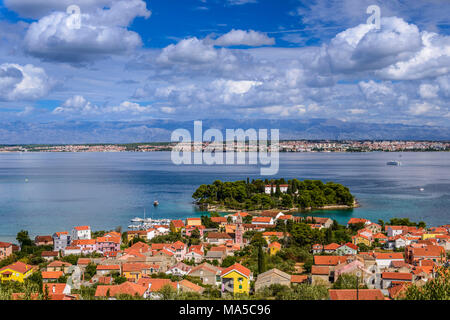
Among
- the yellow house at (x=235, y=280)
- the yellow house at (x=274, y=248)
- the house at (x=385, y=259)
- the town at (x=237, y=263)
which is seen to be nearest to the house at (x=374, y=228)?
the town at (x=237, y=263)

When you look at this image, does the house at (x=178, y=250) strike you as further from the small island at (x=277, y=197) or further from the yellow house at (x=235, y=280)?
the small island at (x=277, y=197)

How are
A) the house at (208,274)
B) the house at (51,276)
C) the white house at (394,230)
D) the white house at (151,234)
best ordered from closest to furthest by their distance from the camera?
the house at (208,274)
the house at (51,276)
the white house at (394,230)
the white house at (151,234)

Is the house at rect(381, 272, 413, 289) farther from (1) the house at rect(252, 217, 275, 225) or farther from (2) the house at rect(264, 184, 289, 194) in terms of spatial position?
(2) the house at rect(264, 184, 289, 194)

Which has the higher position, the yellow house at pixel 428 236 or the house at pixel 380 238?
the yellow house at pixel 428 236
